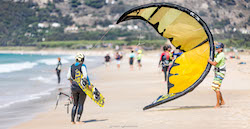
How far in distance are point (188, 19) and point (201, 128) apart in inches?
94.2

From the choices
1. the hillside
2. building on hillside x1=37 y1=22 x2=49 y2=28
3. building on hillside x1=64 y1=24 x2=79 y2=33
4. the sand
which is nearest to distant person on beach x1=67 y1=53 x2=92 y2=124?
the sand

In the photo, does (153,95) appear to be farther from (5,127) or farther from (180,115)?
(5,127)

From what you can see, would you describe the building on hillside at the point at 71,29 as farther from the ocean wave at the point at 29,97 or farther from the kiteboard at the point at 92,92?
the kiteboard at the point at 92,92

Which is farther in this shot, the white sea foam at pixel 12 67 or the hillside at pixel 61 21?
the hillside at pixel 61 21

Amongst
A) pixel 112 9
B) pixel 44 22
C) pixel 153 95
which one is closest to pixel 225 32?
pixel 153 95

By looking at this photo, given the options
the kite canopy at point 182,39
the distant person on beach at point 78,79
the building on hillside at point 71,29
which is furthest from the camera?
the building on hillside at point 71,29

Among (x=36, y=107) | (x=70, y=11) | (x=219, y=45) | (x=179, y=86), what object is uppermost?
(x=70, y=11)

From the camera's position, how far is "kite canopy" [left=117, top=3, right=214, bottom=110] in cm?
821

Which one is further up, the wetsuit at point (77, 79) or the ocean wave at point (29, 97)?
the wetsuit at point (77, 79)

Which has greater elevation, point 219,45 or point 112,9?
point 112,9

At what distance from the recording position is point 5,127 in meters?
8.55

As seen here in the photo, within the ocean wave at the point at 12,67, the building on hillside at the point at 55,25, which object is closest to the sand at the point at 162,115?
the ocean wave at the point at 12,67

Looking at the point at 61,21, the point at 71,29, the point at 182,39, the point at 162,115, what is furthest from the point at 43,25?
the point at 162,115

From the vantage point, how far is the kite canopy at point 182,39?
323 inches
